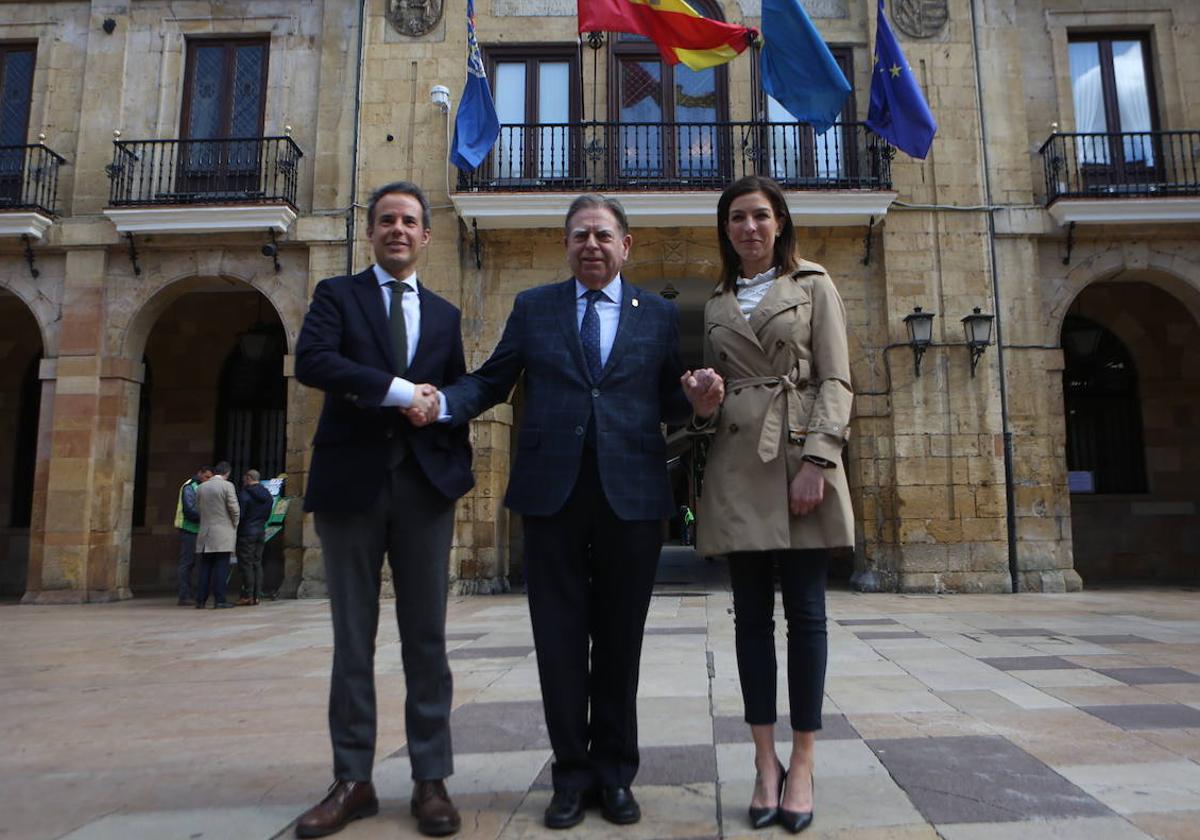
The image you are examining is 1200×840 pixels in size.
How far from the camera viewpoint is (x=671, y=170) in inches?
424

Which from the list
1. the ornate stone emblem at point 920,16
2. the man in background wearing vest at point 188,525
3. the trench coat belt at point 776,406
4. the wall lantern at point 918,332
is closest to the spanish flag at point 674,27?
the ornate stone emblem at point 920,16

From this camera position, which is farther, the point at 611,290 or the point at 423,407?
the point at 611,290

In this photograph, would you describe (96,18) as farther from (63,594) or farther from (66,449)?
(63,594)

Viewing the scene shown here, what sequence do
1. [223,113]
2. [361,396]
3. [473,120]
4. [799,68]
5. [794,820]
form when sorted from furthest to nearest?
[223,113]
[473,120]
[799,68]
[361,396]
[794,820]

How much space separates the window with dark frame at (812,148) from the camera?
35.1ft

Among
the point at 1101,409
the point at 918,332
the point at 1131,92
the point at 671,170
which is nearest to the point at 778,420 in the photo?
the point at 918,332

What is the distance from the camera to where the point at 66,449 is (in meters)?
10.6

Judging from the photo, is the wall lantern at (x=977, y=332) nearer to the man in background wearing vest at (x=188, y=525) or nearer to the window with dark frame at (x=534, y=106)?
the window with dark frame at (x=534, y=106)

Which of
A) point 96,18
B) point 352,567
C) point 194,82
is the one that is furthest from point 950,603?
point 96,18

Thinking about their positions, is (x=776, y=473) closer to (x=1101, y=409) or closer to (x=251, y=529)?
(x=251, y=529)

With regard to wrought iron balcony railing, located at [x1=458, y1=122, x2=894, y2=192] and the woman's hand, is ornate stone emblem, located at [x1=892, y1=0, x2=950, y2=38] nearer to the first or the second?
wrought iron balcony railing, located at [x1=458, y1=122, x2=894, y2=192]

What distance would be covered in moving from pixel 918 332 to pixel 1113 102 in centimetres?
448

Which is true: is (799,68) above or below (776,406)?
above

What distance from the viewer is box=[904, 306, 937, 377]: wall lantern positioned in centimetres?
999
